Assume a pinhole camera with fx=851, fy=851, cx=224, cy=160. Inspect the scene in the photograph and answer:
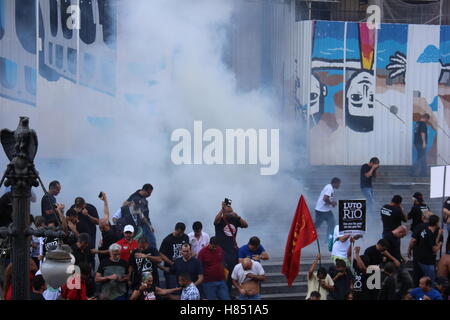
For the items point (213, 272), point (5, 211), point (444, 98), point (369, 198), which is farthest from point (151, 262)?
point (444, 98)

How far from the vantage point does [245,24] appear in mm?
14453

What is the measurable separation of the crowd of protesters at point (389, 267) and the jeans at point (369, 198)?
5.83 ft

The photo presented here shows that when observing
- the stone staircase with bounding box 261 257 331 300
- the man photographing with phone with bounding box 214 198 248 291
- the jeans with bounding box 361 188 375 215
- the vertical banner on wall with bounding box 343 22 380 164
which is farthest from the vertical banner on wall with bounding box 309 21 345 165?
the man photographing with phone with bounding box 214 198 248 291

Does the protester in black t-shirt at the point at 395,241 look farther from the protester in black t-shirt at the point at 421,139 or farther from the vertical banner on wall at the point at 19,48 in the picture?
the vertical banner on wall at the point at 19,48

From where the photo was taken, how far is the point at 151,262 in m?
8.78

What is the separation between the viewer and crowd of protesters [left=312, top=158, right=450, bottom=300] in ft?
28.2

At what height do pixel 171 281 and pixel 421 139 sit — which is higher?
pixel 421 139

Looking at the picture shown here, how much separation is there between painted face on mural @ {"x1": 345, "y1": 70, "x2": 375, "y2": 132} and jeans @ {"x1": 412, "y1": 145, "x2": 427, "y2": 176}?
0.94 metres

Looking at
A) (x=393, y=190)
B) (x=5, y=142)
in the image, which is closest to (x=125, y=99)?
(x=393, y=190)

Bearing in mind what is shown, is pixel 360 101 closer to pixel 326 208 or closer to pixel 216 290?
pixel 326 208

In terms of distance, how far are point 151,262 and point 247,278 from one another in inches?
39.7

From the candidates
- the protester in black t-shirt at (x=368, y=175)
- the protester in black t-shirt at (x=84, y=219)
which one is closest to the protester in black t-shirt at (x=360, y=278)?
the protester in black t-shirt at (x=84, y=219)

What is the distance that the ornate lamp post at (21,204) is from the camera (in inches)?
211

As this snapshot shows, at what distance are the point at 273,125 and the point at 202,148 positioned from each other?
4.89 feet
